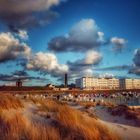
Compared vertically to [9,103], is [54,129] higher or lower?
lower

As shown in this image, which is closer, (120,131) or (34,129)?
(34,129)

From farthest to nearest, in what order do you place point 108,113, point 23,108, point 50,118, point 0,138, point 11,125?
point 108,113 → point 23,108 → point 50,118 → point 11,125 → point 0,138

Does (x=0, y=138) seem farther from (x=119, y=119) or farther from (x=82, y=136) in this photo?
(x=119, y=119)

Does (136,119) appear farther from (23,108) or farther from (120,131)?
(23,108)

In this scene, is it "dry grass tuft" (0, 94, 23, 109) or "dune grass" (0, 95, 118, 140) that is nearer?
"dune grass" (0, 95, 118, 140)

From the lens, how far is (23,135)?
7.60m

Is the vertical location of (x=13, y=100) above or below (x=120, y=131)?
above

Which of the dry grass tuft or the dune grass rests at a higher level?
the dry grass tuft

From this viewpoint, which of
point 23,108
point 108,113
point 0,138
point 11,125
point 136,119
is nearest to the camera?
point 0,138

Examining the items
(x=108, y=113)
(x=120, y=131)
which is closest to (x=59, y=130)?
(x=120, y=131)

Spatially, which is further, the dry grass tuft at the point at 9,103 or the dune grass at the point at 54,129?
the dry grass tuft at the point at 9,103

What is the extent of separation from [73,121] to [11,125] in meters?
1.70

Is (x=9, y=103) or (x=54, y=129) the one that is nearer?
(x=54, y=129)

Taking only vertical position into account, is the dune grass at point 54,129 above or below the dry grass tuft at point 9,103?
below
